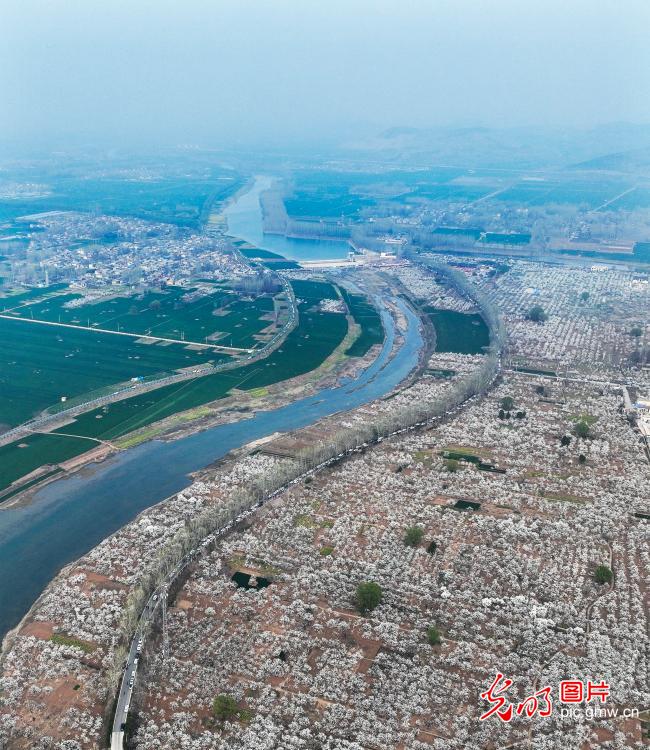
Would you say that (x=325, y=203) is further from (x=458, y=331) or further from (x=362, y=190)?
(x=458, y=331)

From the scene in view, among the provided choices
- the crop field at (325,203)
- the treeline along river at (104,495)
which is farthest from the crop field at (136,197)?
the treeline along river at (104,495)

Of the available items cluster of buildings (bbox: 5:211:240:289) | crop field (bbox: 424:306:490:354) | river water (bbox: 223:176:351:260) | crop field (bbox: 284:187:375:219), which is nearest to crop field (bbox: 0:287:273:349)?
cluster of buildings (bbox: 5:211:240:289)

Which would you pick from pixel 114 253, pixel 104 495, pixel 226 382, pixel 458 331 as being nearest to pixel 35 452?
pixel 104 495

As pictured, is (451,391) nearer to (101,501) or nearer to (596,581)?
(596,581)

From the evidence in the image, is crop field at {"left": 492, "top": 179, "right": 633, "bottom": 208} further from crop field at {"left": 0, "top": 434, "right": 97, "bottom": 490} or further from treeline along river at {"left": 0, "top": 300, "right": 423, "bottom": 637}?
crop field at {"left": 0, "top": 434, "right": 97, "bottom": 490}

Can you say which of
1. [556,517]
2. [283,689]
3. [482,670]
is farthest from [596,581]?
[283,689]

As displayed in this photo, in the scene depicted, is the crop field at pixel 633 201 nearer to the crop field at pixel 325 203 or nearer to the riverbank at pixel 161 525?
the crop field at pixel 325 203
